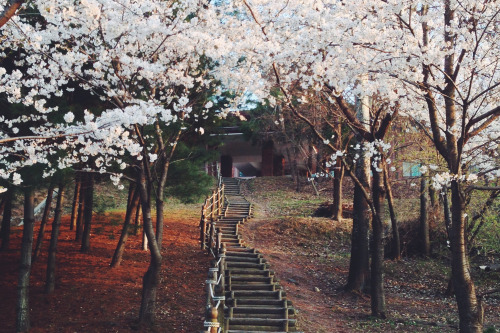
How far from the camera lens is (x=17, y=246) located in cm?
1616

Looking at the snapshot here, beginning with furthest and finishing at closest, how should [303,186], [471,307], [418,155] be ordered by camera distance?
[303,186], [418,155], [471,307]

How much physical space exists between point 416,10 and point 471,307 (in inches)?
196

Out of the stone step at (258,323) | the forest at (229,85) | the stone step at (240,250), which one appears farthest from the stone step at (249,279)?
the stone step at (240,250)

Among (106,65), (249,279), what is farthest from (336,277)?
(106,65)

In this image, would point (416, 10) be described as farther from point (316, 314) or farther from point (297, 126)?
point (297, 126)

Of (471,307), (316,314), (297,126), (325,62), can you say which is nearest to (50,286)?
(316,314)

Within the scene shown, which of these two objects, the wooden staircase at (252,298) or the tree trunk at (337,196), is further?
the tree trunk at (337,196)

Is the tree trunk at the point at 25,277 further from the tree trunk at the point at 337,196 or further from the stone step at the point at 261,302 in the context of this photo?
the tree trunk at the point at 337,196

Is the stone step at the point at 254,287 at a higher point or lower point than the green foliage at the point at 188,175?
lower

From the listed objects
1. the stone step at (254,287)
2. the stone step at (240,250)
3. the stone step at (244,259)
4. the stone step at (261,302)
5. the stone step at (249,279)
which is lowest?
the stone step at (261,302)

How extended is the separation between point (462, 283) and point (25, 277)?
8493 millimetres

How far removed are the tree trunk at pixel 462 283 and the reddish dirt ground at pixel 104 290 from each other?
16.9 feet

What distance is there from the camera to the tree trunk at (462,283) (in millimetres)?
7109

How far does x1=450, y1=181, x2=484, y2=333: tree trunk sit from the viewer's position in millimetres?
7109
